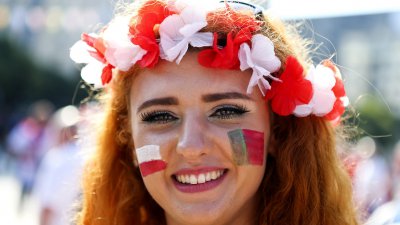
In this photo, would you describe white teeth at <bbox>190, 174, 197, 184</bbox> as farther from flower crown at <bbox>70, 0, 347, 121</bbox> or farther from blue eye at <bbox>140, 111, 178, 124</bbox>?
flower crown at <bbox>70, 0, 347, 121</bbox>

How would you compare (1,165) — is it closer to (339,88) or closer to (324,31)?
(339,88)

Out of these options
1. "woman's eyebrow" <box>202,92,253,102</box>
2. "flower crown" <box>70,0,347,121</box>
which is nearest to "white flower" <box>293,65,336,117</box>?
"flower crown" <box>70,0,347,121</box>

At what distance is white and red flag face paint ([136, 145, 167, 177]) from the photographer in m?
2.71

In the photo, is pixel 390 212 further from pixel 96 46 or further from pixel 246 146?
pixel 96 46

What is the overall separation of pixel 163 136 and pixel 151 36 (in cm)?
39

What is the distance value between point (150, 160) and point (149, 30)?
0.51 metres

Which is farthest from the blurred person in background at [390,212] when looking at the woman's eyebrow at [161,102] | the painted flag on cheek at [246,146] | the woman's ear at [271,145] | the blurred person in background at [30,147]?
the blurred person in background at [30,147]

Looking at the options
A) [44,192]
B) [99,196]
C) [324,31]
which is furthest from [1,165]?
[324,31]

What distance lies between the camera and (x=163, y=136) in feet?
8.89

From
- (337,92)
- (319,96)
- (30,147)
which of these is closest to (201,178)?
(319,96)

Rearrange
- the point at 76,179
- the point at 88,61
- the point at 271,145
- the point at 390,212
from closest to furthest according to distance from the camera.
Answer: the point at 271,145 < the point at 88,61 < the point at 390,212 < the point at 76,179

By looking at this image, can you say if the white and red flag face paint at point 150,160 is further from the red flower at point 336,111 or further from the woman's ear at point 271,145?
the red flower at point 336,111

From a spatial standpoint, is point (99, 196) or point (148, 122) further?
point (99, 196)

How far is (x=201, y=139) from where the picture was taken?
2.61 m
